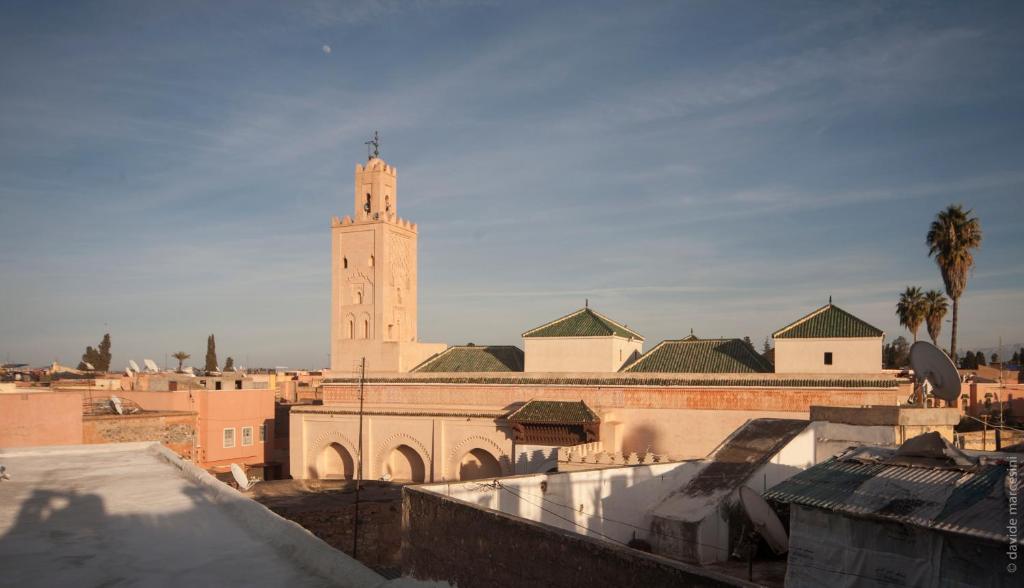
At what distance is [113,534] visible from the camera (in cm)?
801

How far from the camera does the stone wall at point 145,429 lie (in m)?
21.0

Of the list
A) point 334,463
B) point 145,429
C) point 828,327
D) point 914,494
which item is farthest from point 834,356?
point 145,429

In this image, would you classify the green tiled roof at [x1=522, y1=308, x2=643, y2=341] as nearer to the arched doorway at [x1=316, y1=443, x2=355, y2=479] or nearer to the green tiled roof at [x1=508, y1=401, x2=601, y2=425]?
the green tiled roof at [x1=508, y1=401, x2=601, y2=425]

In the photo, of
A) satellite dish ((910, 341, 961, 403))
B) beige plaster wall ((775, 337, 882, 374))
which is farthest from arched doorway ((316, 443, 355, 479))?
satellite dish ((910, 341, 961, 403))

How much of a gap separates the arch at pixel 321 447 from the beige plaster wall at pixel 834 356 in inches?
587

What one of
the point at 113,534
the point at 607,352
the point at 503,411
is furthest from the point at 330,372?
the point at 113,534

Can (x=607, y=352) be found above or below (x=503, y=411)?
above

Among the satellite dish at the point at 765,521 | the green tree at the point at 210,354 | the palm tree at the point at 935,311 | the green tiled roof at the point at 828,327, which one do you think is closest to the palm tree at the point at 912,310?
the palm tree at the point at 935,311

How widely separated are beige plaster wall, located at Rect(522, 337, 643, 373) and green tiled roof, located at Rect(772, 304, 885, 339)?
5129 millimetres

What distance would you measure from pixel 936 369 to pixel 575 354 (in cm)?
1304

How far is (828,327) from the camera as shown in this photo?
70.7 ft

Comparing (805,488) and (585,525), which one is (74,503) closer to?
(585,525)

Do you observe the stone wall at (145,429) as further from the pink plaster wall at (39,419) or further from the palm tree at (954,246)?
the palm tree at (954,246)

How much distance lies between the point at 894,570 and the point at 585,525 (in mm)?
6763
